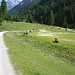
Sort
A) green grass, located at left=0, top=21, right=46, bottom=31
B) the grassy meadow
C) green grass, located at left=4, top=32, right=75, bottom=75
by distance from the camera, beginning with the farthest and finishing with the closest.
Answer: green grass, located at left=0, top=21, right=46, bottom=31, the grassy meadow, green grass, located at left=4, top=32, right=75, bottom=75

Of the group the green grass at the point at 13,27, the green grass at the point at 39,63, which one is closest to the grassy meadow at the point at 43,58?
the green grass at the point at 39,63

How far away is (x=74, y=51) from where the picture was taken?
2619 centimetres

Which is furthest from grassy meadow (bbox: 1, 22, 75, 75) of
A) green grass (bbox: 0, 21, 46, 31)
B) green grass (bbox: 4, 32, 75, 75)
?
green grass (bbox: 0, 21, 46, 31)

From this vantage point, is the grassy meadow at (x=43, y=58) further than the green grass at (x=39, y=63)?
Answer: Yes

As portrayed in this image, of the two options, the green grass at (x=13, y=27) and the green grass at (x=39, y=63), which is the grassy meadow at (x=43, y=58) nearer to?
the green grass at (x=39, y=63)

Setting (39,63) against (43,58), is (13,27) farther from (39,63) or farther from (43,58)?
(39,63)

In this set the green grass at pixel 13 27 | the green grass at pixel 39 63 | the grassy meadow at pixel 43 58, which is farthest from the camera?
the green grass at pixel 13 27

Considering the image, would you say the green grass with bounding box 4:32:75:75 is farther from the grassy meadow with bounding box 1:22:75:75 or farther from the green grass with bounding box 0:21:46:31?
the green grass with bounding box 0:21:46:31

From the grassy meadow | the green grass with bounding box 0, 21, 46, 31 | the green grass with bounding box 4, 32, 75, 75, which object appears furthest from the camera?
the green grass with bounding box 0, 21, 46, 31

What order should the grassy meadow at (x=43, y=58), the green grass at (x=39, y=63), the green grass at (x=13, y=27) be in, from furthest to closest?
the green grass at (x=13, y=27) → the grassy meadow at (x=43, y=58) → the green grass at (x=39, y=63)

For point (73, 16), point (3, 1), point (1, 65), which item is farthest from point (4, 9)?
point (73, 16)

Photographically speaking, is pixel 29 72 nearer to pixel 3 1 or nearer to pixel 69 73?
pixel 69 73

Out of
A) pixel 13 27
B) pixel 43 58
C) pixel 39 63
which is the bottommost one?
pixel 43 58

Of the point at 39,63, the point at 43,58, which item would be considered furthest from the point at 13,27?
the point at 39,63
